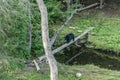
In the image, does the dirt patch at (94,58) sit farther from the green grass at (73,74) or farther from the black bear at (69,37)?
the green grass at (73,74)

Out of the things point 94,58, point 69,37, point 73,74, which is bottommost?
point 94,58

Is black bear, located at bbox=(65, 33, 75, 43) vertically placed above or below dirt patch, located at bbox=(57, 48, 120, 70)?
above

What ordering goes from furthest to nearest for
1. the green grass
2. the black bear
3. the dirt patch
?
the black bear → the dirt patch → the green grass

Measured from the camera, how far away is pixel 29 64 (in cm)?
1227

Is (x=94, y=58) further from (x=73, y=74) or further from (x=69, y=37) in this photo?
(x=73, y=74)

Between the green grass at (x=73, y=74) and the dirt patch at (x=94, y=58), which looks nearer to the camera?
the green grass at (x=73, y=74)

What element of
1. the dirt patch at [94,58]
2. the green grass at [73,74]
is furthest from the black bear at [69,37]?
the green grass at [73,74]

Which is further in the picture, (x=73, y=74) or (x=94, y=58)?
(x=94, y=58)

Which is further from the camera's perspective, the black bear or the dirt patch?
the black bear

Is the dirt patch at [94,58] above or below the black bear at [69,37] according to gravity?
below

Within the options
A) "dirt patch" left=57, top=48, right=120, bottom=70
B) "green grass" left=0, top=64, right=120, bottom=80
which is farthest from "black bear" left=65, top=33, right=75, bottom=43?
"green grass" left=0, top=64, right=120, bottom=80

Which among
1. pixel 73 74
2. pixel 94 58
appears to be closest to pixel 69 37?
pixel 94 58

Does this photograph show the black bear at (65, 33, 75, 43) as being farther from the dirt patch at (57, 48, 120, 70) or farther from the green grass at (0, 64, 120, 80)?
the green grass at (0, 64, 120, 80)

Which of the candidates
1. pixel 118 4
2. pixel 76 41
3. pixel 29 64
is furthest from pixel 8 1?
pixel 118 4
